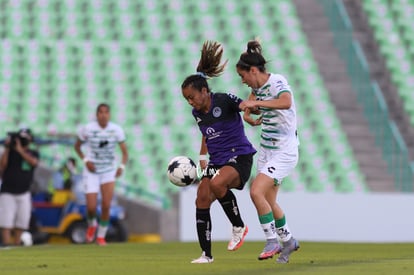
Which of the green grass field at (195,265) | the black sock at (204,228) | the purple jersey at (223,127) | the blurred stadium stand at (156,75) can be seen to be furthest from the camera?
the blurred stadium stand at (156,75)

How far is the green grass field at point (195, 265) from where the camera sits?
10227 millimetres

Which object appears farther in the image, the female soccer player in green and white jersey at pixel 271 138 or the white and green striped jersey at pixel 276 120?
the white and green striped jersey at pixel 276 120

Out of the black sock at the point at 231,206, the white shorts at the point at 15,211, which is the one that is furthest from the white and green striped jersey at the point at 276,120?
the white shorts at the point at 15,211

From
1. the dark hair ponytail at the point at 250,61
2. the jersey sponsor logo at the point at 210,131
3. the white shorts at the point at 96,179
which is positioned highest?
the dark hair ponytail at the point at 250,61

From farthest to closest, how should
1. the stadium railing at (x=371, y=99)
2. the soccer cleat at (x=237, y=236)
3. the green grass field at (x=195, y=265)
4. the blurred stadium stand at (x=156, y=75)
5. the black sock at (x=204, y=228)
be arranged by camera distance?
1. the blurred stadium stand at (x=156, y=75)
2. the stadium railing at (x=371, y=99)
3. the soccer cleat at (x=237, y=236)
4. the black sock at (x=204, y=228)
5. the green grass field at (x=195, y=265)

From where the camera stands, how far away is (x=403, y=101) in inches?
1051

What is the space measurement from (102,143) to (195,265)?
275 inches

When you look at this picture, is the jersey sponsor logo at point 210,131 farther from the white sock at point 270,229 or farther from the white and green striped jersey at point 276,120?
the white sock at point 270,229

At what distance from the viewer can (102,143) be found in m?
17.7

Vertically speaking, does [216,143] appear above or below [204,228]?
above

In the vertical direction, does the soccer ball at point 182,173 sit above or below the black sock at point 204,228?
above

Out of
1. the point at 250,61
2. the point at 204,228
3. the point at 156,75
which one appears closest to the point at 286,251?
the point at 204,228

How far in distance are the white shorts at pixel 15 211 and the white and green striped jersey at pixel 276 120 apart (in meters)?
8.68

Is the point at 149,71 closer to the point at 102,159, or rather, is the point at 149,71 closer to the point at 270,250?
the point at 102,159
